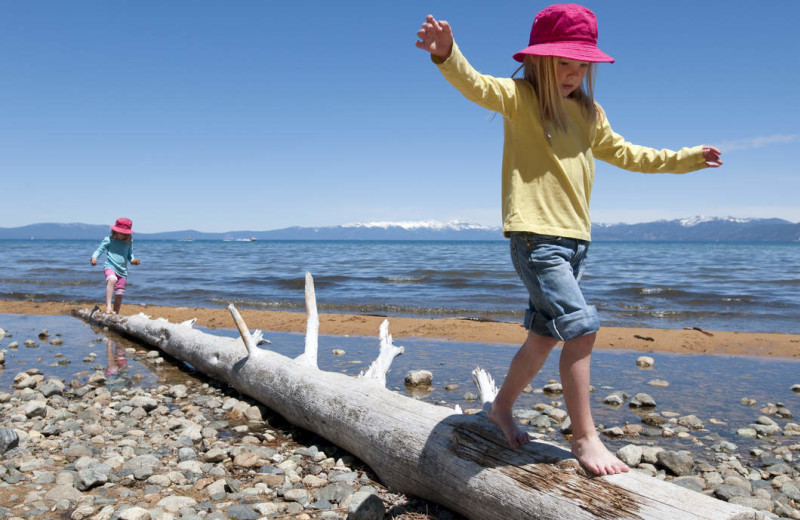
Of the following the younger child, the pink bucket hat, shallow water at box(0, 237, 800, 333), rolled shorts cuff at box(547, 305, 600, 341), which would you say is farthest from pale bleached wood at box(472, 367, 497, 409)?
the younger child

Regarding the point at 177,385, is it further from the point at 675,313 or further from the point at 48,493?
the point at 675,313

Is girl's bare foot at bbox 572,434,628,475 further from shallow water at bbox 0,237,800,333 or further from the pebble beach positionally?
shallow water at bbox 0,237,800,333

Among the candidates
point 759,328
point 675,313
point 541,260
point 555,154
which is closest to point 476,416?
point 541,260

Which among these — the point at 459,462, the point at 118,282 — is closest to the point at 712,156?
the point at 459,462

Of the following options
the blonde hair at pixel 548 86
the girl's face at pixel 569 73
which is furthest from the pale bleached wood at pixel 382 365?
the girl's face at pixel 569 73

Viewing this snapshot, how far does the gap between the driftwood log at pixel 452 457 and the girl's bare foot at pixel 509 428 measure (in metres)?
0.05

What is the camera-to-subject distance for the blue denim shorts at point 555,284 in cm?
281

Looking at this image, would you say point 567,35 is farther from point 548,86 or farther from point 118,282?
point 118,282

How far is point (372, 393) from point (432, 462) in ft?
3.44

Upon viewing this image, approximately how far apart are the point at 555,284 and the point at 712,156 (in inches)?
55.3

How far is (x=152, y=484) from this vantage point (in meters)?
3.96

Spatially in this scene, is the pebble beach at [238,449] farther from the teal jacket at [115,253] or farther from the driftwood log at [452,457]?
the teal jacket at [115,253]

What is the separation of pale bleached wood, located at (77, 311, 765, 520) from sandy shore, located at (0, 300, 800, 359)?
18.5ft

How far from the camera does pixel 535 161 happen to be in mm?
3025
